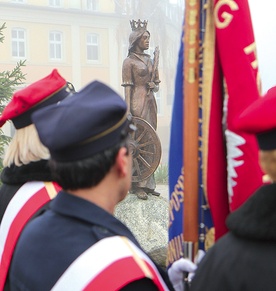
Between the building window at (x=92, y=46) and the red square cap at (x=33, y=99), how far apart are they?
24.7 metres

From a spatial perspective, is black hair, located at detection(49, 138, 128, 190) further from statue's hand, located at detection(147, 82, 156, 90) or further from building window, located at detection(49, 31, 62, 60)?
building window, located at detection(49, 31, 62, 60)

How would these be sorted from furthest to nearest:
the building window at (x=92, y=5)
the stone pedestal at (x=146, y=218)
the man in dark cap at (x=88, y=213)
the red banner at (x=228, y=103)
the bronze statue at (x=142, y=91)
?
the building window at (x=92, y=5) < the bronze statue at (x=142, y=91) < the stone pedestal at (x=146, y=218) < the red banner at (x=228, y=103) < the man in dark cap at (x=88, y=213)

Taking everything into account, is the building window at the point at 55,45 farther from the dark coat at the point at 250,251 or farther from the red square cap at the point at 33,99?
the dark coat at the point at 250,251

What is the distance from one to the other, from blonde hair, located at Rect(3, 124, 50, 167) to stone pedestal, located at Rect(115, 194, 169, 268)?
4.72 meters

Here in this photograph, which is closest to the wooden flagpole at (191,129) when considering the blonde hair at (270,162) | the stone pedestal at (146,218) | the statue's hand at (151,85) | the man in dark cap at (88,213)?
the man in dark cap at (88,213)

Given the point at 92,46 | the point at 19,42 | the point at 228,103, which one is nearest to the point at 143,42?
the point at 228,103

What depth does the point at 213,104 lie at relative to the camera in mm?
1869

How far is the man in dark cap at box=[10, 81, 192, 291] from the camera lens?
4.78 feet

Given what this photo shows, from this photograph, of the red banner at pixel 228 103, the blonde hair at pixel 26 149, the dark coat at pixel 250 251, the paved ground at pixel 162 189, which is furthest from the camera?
the paved ground at pixel 162 189

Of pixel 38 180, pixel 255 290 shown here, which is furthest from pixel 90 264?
pixel 38 180

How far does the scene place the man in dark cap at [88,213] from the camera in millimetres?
1458

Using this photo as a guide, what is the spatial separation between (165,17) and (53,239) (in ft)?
87.6

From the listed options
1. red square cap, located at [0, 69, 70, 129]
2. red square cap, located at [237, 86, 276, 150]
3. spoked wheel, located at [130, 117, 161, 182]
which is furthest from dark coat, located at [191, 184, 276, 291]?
spoked wheel, located at [130, 117, 161, 182]

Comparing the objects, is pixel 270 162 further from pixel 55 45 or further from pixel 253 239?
pixel 55 45
